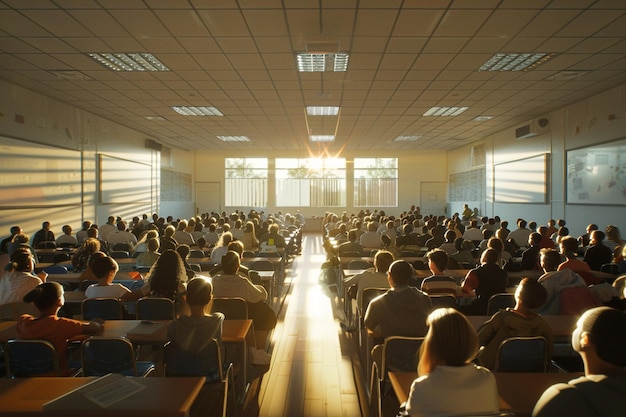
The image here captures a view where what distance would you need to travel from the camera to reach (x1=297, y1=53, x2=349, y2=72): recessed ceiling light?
7.06 m

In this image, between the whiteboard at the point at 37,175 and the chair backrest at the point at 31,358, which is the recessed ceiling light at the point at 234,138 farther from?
the chair backrest at the point at 31,358

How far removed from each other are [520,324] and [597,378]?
4.43 feet

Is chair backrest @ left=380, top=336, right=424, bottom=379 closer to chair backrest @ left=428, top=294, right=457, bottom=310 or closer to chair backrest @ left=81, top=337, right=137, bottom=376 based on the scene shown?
chair backrest @ left=428, top=294, right=457, bottom=310

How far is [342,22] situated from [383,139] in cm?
1110

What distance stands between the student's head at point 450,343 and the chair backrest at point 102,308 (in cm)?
300

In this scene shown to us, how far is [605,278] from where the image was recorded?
17.9 feet

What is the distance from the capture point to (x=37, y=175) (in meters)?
9.51

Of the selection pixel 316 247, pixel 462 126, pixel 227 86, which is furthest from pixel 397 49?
pixel 316 247

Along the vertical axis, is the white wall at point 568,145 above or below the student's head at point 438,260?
above

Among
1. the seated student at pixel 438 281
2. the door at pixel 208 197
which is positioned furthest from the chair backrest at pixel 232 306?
the door at pixel 208 197

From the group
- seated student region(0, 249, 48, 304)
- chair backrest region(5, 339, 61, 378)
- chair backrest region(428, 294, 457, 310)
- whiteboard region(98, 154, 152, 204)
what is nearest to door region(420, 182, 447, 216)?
whiteboard region(98, 154, 152, 204)

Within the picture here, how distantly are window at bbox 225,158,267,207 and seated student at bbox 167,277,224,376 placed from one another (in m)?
18.6

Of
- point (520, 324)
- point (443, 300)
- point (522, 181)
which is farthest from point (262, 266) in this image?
point (522, 181)

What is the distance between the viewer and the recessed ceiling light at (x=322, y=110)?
10922mm
